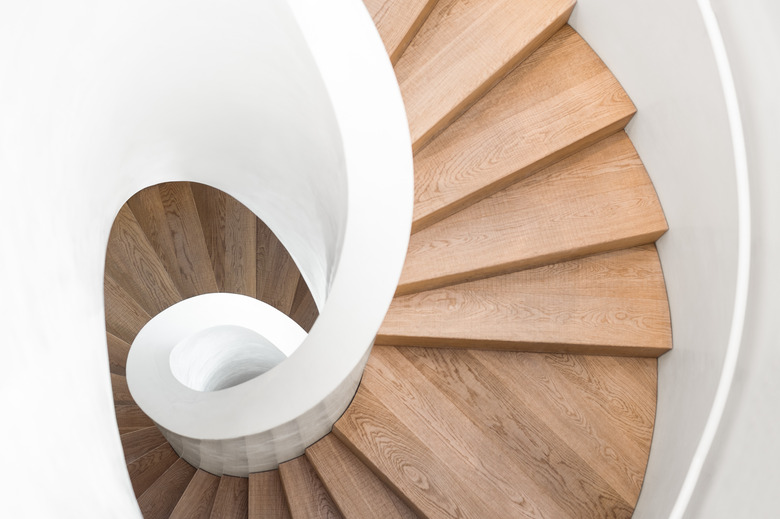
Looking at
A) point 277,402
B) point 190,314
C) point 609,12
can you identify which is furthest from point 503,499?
point 190,314

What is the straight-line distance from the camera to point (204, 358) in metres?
4.63

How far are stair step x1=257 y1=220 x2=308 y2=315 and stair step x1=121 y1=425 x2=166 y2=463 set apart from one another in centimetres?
161

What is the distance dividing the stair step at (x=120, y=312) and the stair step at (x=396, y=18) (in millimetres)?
3267

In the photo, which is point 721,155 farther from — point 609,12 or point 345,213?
point 345,213

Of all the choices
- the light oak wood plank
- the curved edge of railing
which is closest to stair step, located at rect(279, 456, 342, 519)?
the curved edge of railing

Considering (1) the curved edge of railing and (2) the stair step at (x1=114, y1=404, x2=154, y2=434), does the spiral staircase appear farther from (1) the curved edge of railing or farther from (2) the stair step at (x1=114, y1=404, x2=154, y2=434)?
(2) the stair step at (x1=114, y1=404, x2=154, y2=434)

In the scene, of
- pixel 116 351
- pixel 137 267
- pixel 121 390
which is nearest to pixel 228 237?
pixel 137 267

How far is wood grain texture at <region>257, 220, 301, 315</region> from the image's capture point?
5.62 meters

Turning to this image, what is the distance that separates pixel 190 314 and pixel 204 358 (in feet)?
2.01

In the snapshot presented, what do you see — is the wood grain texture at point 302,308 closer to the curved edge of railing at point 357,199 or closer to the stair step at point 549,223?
the stair step at point 549,223

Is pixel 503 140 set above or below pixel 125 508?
above

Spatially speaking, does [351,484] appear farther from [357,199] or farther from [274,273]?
[274,273]

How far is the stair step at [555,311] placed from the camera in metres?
2.72

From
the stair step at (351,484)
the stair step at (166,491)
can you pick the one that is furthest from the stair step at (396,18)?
the stair step at (166,491)
